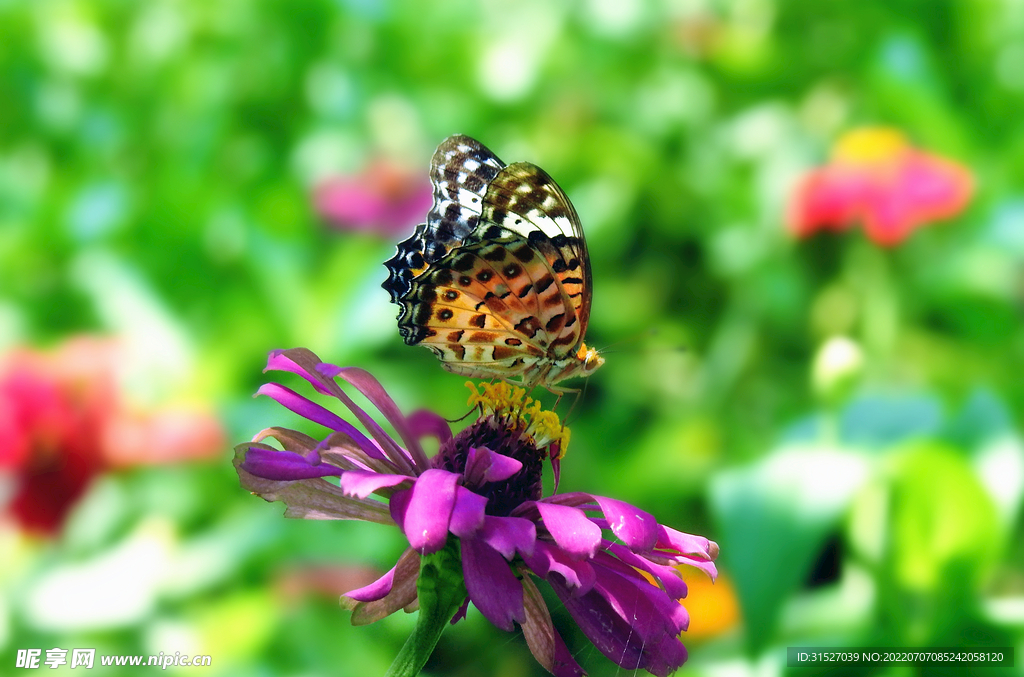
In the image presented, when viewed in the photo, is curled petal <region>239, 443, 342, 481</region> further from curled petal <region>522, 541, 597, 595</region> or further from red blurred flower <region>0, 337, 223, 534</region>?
red blurred flower <region>0, 337, 223, 534</region>

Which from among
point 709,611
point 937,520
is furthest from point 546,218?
point 709,611

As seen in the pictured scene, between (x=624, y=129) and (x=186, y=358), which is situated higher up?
(x=624, y=129)

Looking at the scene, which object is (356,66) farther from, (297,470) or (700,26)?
(297,470)

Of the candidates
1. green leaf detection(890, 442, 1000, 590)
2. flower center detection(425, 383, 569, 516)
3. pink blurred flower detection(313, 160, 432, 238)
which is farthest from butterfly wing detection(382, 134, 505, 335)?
pink blurred flower detection(313, 160, 432, 238)

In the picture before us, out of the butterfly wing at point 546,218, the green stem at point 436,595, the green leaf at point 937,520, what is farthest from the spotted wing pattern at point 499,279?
the green leaf at point 937,520

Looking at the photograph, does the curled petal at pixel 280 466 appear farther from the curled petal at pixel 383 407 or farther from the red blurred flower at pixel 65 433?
the red blurred flower at pixel 65 433

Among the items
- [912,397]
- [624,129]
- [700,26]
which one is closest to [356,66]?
[624,129]
